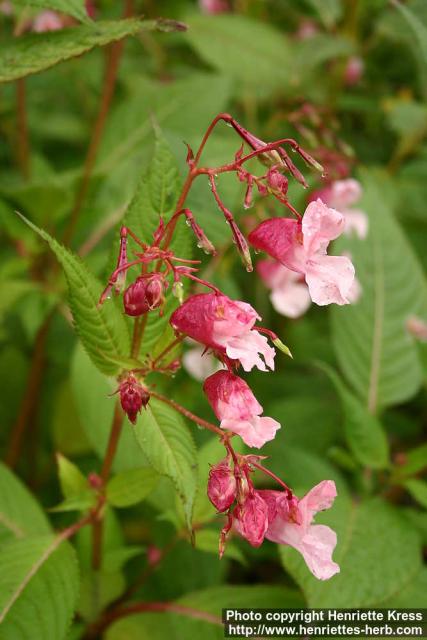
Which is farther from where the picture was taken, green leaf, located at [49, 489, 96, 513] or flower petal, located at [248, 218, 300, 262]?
green leaf, located at [49, 489, 96, 513]

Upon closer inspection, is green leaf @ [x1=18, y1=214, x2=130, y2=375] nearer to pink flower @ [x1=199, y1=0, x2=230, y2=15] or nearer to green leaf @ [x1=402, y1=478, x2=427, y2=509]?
green leaf @ [x1=402, y1=478, x2=427, y2=509]

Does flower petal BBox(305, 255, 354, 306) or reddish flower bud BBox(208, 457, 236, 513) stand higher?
flower petal BBox(305, 255, 354, 306)

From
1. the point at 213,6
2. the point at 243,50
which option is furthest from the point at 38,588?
the point at 213,6

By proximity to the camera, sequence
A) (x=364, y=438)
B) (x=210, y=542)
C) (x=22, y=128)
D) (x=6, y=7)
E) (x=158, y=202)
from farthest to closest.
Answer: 1. (x=6, y=7)
2. (x=22, y=128)
3. (x=364, y=438)
4. (x=210, y=542)
5. (x=158, y=202)

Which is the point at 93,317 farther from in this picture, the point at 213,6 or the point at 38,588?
the point at 213,6

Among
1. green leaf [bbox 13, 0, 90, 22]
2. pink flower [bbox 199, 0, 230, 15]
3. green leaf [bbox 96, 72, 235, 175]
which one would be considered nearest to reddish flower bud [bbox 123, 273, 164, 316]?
green leaf [bbox 13, 0, 90, 22]

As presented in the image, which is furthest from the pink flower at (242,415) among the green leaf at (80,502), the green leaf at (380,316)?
the green leaf at (380,316)

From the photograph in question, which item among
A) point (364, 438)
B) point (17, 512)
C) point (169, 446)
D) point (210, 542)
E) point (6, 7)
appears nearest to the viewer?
point (169, 446)
